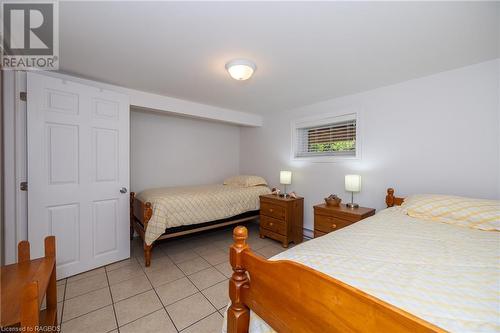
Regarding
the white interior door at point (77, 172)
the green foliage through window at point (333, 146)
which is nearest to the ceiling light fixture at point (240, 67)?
the white interior door at point (77, 172)

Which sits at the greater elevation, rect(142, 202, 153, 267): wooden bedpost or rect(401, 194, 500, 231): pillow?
rect(401, 194, 500, 231): pillow

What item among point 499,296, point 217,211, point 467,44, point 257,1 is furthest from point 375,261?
point 217,211

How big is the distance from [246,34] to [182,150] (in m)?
2.81

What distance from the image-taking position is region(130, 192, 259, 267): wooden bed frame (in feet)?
8.20

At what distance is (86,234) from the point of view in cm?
231

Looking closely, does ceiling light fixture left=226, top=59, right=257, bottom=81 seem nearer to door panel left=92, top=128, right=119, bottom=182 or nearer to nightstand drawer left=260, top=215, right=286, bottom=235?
door panel left=92, top=128, right=119, bottom=182

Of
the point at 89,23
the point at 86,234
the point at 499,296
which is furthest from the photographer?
the point at 86,234

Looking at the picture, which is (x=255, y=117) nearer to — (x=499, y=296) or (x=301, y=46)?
(x=301, y=46)

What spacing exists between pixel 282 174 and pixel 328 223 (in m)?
1.14

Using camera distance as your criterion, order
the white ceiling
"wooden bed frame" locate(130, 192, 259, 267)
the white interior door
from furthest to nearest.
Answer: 1. "wooden bed frame" locate(130, 192, 259, 267)
2. the white interior door
3. the white ceiling

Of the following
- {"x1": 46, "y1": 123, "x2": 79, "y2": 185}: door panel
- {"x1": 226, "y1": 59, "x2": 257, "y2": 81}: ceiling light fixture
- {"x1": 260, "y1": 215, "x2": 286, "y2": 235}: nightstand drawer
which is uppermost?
{"x1": 226, "y1": 59, "x2": 257, "y2": 81}: ceiling light fixture

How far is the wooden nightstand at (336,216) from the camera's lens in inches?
93.7

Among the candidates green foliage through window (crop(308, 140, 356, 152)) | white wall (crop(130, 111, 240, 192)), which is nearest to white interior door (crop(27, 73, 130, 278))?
white wall (crop(130, 111, 240, 192))

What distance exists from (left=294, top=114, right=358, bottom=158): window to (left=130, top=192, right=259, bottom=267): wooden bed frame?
148 centimetres
